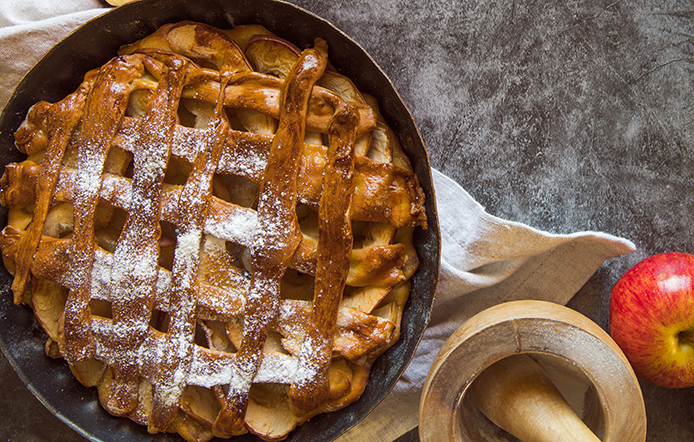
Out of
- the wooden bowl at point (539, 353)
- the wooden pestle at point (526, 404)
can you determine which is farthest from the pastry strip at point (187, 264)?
the wooden pestle at point (526, 404)

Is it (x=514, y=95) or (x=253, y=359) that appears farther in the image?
(x=514, y=95)

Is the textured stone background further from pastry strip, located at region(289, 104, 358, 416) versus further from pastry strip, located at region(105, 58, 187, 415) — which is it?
pastry strip, located at region(105, 58, 187, 415)

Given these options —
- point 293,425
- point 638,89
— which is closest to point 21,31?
point 293,425

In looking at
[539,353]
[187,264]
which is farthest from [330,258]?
[539,353]

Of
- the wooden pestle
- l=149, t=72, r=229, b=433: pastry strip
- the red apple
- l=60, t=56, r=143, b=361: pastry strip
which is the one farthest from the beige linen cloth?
l=149, t=72, r=229, b=433: pastry strip

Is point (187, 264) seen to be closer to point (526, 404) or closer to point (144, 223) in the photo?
point (144, 223)

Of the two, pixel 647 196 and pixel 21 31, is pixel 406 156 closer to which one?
pixel 647 196

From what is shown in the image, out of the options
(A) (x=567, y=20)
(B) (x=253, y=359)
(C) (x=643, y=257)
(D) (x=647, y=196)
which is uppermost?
(A) (x=567, y=20)
